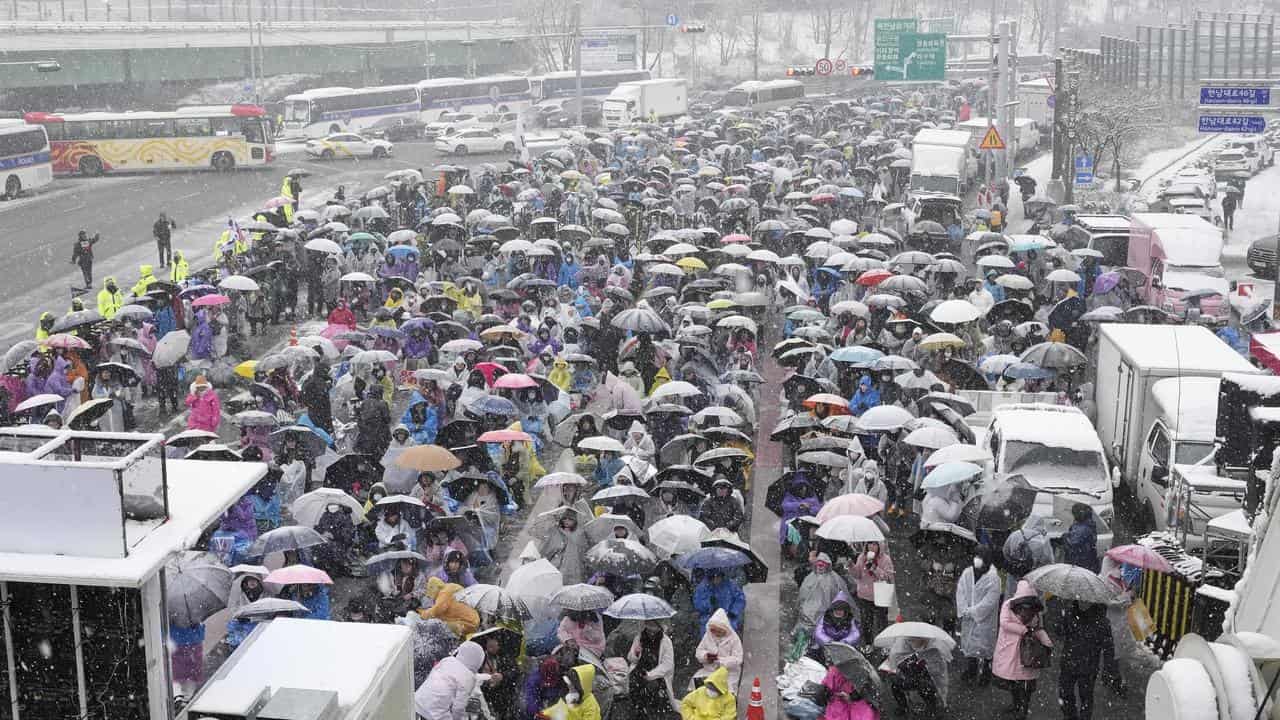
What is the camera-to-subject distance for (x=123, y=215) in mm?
40844

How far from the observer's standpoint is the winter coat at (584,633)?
11.4 metres

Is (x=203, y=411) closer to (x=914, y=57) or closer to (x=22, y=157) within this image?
(x=22, y=157)

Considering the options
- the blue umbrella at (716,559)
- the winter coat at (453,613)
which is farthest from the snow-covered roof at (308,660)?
the blue umbrella at (716,559)

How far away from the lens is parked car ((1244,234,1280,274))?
30828 mm

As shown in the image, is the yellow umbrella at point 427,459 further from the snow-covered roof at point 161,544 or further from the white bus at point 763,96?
the white bus at point 763,96

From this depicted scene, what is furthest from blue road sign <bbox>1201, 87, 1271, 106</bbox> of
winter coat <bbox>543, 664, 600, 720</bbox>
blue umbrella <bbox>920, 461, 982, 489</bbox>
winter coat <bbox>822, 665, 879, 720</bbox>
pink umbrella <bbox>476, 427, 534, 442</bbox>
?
winter coat <bbox>543, 664, 600, 720</bbox>

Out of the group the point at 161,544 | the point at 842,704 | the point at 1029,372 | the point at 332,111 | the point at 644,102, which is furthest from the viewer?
the point at 644,102

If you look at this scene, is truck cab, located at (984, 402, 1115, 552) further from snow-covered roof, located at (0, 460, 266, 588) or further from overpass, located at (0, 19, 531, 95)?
overpass, located at (0, 19, 531, 95)

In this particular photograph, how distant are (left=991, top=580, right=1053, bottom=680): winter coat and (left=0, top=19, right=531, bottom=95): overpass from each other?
166 ft

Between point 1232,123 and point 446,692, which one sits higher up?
point 1232,123

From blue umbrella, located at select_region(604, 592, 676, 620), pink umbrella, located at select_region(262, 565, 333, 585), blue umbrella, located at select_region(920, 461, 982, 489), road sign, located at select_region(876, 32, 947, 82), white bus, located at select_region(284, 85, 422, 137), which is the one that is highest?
road sign, located at select_region(876, 32, 947, 82)

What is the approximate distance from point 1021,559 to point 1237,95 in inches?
728

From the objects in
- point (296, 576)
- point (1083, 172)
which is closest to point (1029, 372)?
point (296, 576)

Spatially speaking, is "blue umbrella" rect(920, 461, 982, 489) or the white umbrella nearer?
"blue umbrella" rect(920, 461, 982, 489)
